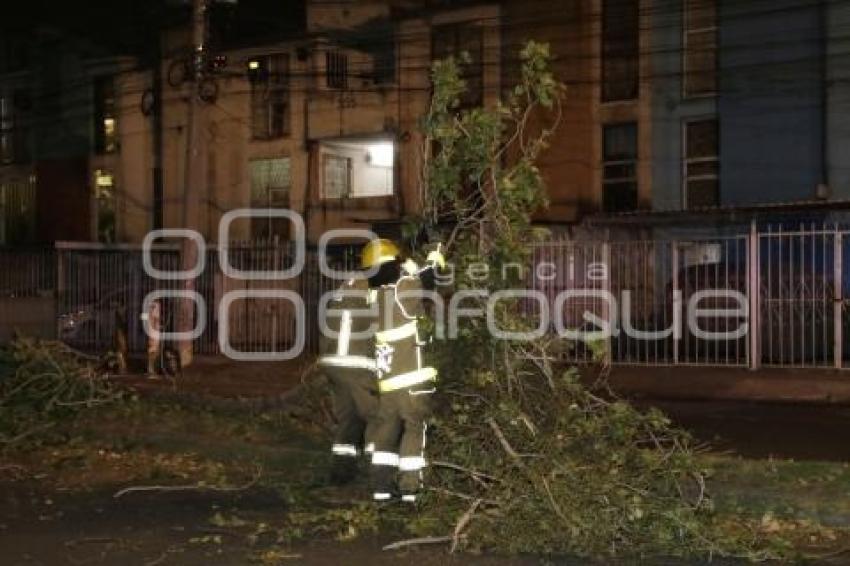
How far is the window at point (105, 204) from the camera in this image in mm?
31766

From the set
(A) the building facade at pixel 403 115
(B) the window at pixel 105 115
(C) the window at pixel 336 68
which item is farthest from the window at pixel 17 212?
(C) the window at pixel 336 68

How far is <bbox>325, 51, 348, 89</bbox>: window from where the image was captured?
26625 millimetres

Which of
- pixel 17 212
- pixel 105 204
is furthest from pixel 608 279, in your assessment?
pixel 17 212

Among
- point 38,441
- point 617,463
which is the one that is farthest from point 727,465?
point 38,441

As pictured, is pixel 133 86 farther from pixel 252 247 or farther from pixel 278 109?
pixel 252 247

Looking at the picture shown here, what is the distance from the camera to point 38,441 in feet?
33.6

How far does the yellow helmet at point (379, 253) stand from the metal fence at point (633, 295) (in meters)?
4.03

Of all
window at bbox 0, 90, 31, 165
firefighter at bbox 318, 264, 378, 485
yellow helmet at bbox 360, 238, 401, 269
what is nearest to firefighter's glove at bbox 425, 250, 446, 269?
yellow helmet at bbox 360, 238, 401, 269

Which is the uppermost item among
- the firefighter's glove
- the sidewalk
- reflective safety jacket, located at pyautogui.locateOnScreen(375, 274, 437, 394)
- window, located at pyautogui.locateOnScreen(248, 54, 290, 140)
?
window, located at pyautogui.locateOnScreen(248, 54, 290, 140)

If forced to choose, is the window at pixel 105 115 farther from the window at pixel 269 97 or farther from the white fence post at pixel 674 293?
the white fence post at pixel 674 293

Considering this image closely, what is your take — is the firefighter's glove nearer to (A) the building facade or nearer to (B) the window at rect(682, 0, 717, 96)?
(A) the building facade

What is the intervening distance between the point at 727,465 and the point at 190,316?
1188 centimetres

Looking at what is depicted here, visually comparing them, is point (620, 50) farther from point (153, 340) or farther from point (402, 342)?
point (402, 342)

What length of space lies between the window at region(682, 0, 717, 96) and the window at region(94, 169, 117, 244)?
17280 mm
